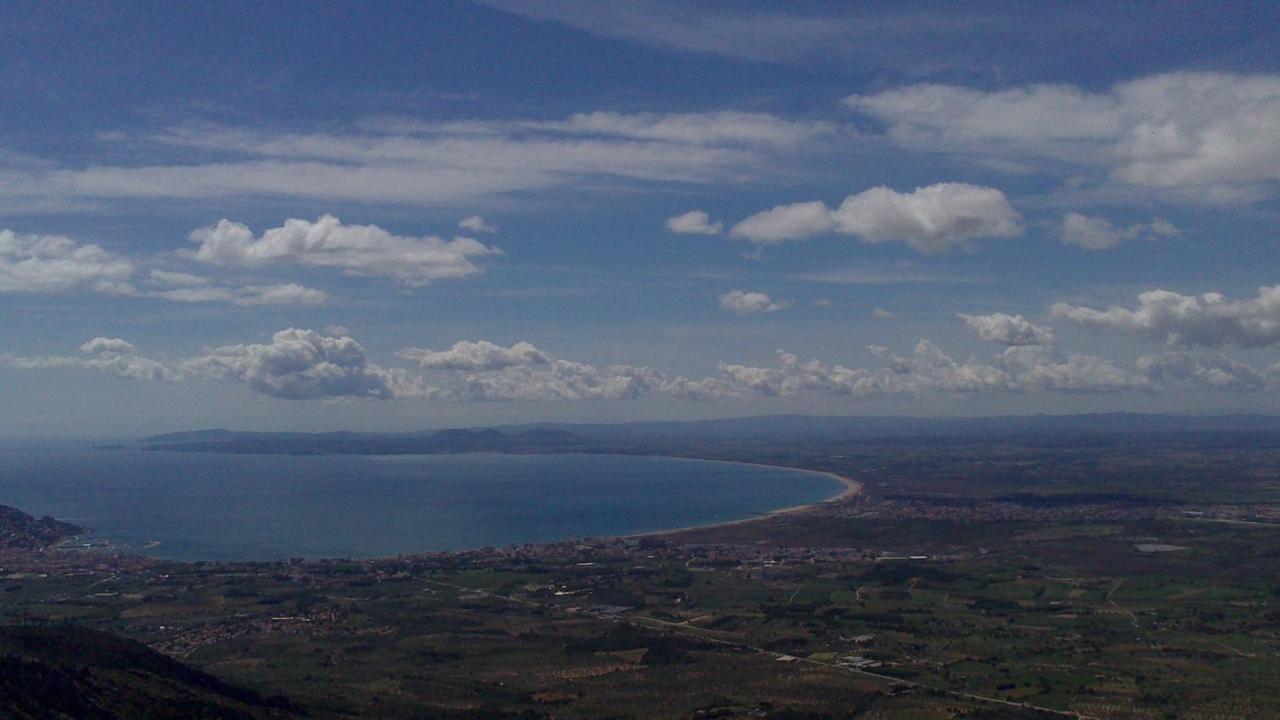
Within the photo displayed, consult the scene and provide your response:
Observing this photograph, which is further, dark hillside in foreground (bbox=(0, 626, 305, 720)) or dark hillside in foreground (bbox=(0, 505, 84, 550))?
dark hillside in foreground (bbox=(0, 505, 84, 550))

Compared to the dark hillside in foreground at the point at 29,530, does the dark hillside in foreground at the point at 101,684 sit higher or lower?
higher

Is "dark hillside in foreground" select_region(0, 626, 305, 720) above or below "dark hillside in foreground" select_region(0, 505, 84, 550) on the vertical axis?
above

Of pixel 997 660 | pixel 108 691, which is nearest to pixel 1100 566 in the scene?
pixel 997 660

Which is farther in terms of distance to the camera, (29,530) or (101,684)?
(29,530)

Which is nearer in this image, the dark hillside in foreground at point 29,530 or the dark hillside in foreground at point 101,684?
the dark hillside in foreground at point 101,684

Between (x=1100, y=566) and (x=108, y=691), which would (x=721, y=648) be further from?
(x=1100, y=566)

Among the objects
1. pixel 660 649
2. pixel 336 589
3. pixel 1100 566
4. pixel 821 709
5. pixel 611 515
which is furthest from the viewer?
pixel 611 515

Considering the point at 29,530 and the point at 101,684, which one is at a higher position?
the point at 101,684

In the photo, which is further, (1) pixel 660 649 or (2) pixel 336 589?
(2) pixel 336 589
